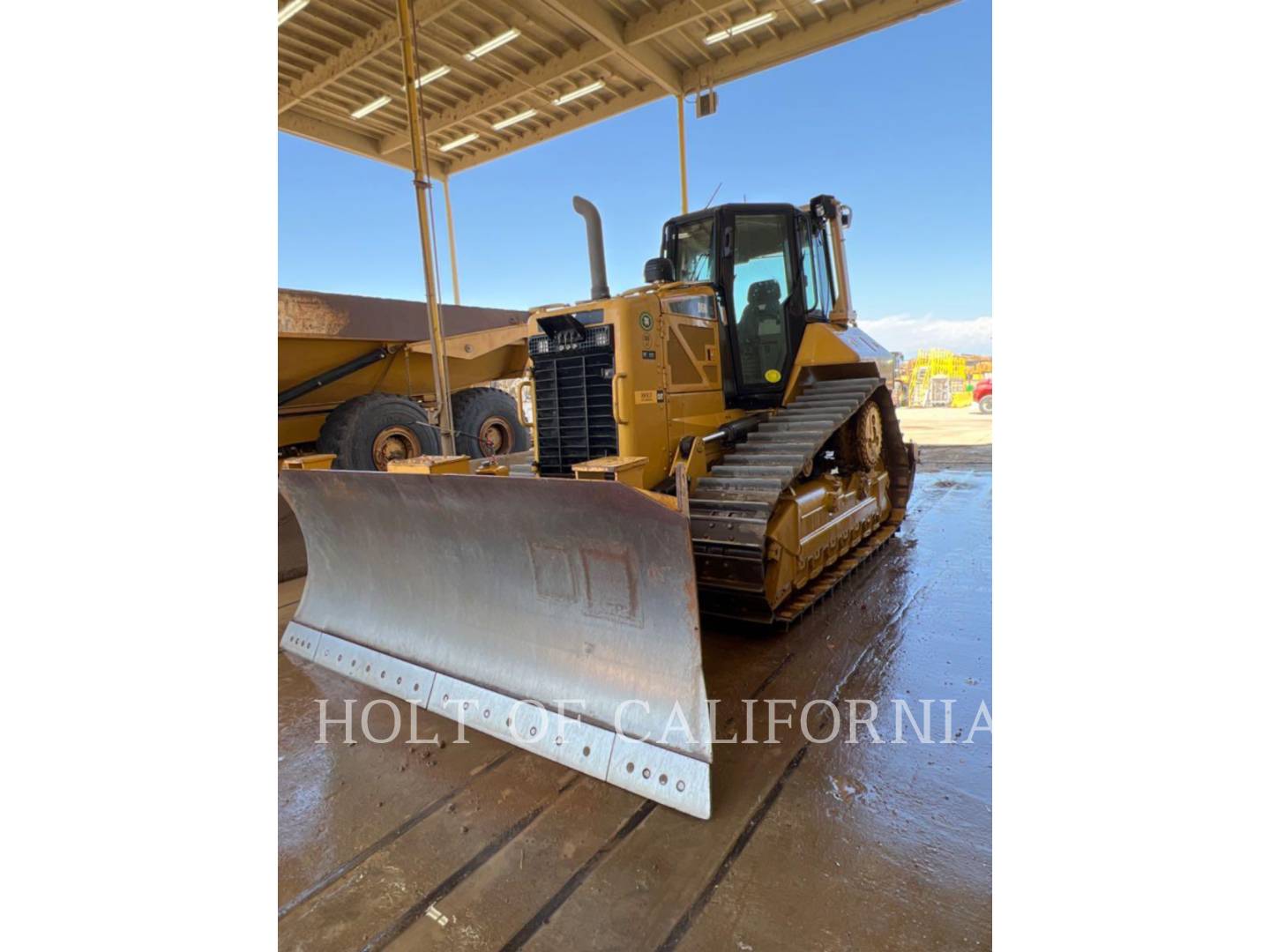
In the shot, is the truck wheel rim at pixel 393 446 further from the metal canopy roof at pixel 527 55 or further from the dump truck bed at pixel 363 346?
the metal canopy roof at pixel 527 55

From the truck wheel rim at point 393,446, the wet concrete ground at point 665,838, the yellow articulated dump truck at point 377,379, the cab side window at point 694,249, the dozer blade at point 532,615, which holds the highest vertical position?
the cab side window at point 694,249

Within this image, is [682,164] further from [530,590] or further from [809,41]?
[530,590]

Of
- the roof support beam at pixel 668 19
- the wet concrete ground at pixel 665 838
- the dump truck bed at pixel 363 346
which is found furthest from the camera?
the roof support beam at pixel 668 19

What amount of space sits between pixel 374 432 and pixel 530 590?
3404 mm

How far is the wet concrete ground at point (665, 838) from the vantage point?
1.67 m

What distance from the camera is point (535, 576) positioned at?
271 cm

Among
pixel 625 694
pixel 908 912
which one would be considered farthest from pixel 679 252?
pixel 908 912

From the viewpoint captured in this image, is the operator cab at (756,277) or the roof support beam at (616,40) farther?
the roof support beam at (616,40)

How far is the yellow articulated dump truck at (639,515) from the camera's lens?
2.34 meters

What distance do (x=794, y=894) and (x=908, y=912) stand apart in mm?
297

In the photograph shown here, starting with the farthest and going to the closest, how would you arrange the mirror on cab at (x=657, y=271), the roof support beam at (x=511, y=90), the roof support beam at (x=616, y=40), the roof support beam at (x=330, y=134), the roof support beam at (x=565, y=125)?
the roof support beam at (x=330, y=134)
the roof support beam at (x=565, y=125)
the roof support beam at (x=511, y=90)
the roof support beam at (x=616, y=40)
the mirror on cab at (x=657, y=271)

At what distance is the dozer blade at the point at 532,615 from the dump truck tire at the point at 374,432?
1.87m

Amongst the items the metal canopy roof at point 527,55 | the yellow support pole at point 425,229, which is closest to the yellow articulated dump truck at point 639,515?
the yellow support pole at point 425,229

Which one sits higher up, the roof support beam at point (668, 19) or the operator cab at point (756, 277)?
the roof support beam at point (668, 19)
